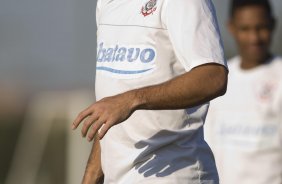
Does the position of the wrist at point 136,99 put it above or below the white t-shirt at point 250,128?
above

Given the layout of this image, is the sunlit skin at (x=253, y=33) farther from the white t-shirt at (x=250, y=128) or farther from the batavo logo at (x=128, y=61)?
the batavo logo at (x=128, y=61)

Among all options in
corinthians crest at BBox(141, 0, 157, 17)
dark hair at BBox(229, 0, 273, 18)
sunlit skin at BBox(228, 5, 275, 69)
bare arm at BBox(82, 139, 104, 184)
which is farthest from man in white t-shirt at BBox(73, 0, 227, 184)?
dark hair at BBox(229, 0, 273, 18)

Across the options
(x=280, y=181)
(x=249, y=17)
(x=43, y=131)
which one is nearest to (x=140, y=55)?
(x=280, y=181)

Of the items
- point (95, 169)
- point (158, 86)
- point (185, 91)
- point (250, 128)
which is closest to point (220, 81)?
point (185, 91)

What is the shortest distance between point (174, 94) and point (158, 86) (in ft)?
0.26

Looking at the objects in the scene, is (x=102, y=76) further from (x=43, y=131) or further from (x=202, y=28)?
(x=43, y=131)

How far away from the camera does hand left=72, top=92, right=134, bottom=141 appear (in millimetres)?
4371

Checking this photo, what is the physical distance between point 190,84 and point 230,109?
9.18ft

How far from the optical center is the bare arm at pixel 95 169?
5.45m

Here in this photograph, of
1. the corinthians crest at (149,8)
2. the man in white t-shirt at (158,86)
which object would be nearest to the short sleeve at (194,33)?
the man in white t-shirt at (158,86)

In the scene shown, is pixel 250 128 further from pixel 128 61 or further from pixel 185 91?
pixel 185 91

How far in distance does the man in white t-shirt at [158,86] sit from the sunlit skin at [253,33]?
2439 mm

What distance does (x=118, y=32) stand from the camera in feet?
16.5

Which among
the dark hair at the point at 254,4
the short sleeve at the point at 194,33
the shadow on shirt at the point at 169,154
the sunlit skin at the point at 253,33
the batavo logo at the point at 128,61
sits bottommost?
the sunlit skin at the point at 253,33
